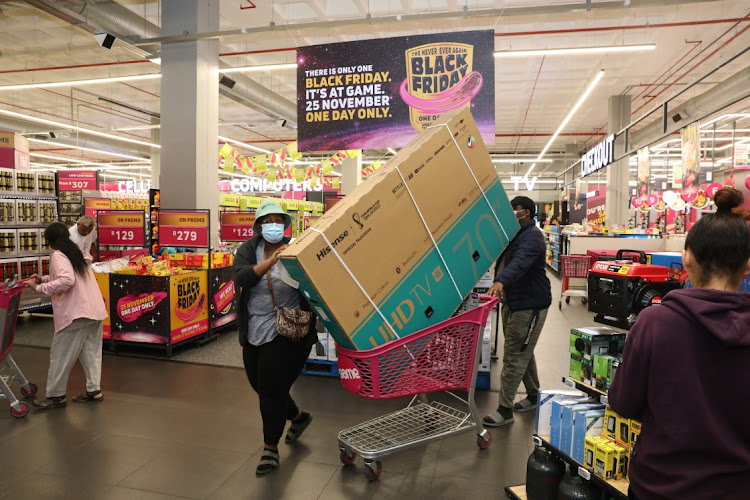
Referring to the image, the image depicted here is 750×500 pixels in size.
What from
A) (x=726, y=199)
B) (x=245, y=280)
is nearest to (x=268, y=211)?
(x=245, y=280)

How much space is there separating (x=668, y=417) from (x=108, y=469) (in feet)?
10.5

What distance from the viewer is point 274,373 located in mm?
3070

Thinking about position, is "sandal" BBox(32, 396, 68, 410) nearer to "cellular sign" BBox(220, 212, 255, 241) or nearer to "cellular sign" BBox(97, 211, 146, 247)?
"cellular sign" BBox(97, 211, 146, 247)

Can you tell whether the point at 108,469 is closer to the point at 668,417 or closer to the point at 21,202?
the point at 668,417

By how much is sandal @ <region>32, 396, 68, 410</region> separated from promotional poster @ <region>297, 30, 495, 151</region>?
3.62 meters

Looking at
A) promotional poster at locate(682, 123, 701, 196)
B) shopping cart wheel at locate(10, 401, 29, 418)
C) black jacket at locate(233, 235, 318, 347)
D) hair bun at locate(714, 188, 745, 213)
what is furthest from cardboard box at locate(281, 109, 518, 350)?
promotional poster at locate(682, 123, 701, 196)

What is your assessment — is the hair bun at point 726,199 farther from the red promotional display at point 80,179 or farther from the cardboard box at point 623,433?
the red promotional display at point 80,179

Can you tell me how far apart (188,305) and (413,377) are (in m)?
4.12

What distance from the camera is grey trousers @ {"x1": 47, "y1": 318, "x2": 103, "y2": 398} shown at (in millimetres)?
4180

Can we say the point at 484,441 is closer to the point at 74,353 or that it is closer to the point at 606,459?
the point at 606,459

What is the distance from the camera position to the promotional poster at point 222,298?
6.70m

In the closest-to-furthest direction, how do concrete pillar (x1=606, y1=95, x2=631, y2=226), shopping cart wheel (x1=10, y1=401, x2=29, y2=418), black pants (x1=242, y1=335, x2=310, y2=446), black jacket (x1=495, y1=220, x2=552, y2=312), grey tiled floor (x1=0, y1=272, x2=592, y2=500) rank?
grey tiled floor (x1=0, y1=272, x2=592, y2=500) < black pants (x1=242, y1=335, x2=310, y2=446) < black jacket (x1=495, y1=220, x2=552, y2=312) < shopping cart wheel (x1=10, y1=401, x2=29, y2=418) < concrete pillar (x1=606, y1=95, x2=631, y2=226)

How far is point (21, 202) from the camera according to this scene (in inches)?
313

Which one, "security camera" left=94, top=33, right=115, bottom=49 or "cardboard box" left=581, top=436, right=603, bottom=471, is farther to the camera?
"security camera" left=94, top=33, right=115, bottom=49
